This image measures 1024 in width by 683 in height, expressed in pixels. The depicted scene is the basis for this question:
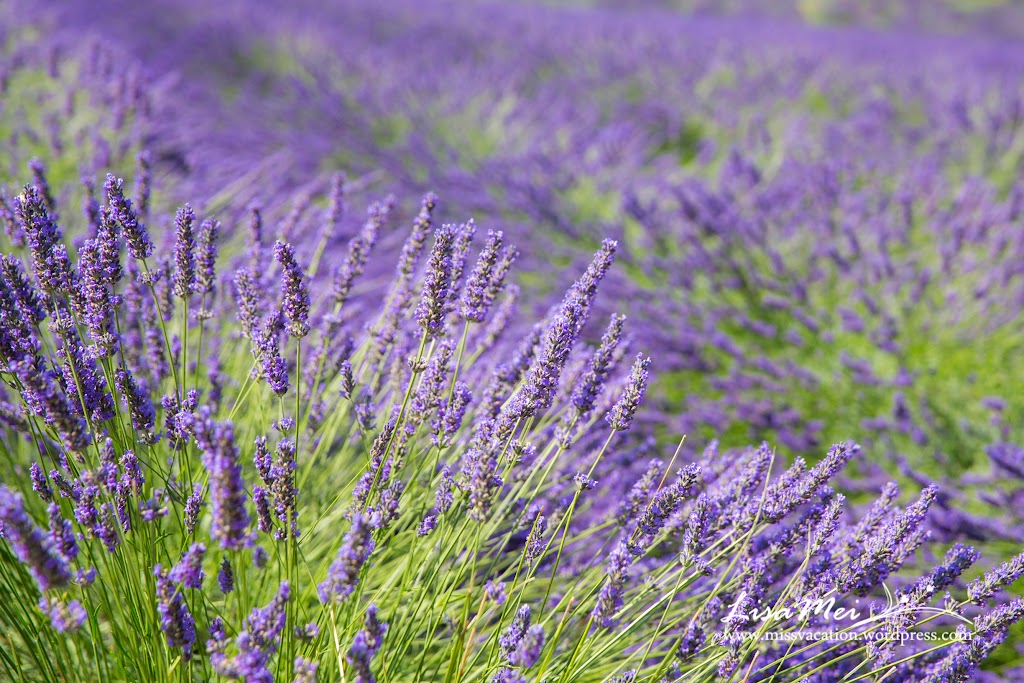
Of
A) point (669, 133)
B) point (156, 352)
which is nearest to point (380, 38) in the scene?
point (669, 133)

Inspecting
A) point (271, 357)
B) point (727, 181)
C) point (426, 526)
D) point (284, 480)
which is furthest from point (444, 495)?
point (727, 181)

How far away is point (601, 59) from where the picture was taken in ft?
25.4

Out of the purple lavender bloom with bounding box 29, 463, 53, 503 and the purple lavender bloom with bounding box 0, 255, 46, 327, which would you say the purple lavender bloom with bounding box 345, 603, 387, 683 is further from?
the purple lavender bloom with bounding box 0, 255, 46, 327

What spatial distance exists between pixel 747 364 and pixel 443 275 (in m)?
1.96

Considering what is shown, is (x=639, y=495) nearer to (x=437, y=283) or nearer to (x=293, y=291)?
→ (x=437, y=283)

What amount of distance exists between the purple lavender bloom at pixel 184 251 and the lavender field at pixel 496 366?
0.4 inches

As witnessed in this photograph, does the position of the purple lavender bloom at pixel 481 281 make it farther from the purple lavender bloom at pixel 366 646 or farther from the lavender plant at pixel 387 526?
the purple lavender bloom at pixel 366 646

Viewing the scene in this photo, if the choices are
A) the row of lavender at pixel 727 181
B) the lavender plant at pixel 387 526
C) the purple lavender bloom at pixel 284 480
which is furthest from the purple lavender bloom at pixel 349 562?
the row of lavender at pixel 727 181

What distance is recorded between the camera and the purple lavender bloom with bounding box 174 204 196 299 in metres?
1.32

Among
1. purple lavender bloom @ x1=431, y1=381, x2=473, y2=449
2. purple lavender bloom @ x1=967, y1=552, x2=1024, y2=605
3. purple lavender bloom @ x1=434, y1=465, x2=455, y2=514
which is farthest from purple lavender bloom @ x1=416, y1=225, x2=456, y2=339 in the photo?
purple lavender bloom @ x1=967, y1=552, x2=1024, y2=605

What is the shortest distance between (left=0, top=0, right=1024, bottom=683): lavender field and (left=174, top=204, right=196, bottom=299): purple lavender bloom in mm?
11

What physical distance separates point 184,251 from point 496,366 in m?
0.85

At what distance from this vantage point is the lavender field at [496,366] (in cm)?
121

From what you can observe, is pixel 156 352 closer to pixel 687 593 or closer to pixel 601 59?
pixel 687 593
